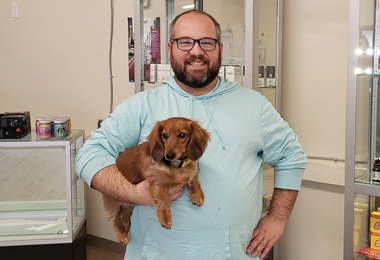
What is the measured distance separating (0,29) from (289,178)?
331 centimetres

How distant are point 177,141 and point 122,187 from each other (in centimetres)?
31

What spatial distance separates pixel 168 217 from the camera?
1227 millimetres

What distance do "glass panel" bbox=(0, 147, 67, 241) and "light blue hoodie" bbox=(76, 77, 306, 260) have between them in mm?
1485

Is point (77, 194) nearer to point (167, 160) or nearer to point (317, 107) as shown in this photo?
point (317, 107)

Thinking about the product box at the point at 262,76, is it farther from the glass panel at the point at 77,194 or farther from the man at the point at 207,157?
the glass panel at the point at 77,194

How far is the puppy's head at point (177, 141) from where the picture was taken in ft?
3.79

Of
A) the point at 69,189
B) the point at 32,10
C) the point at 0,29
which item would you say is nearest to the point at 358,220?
the point at 69,189

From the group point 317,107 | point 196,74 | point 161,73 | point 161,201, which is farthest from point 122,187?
point 317,107

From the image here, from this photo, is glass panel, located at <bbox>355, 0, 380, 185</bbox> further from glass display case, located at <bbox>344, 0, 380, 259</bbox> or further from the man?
the man

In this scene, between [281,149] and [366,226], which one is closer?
[281,149]

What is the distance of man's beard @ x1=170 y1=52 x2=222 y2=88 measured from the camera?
4.89ft

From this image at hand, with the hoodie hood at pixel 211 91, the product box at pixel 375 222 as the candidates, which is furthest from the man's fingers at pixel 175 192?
the product box at pixel 375 222

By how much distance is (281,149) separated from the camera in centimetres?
159

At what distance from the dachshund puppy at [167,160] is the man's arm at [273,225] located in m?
0.36
